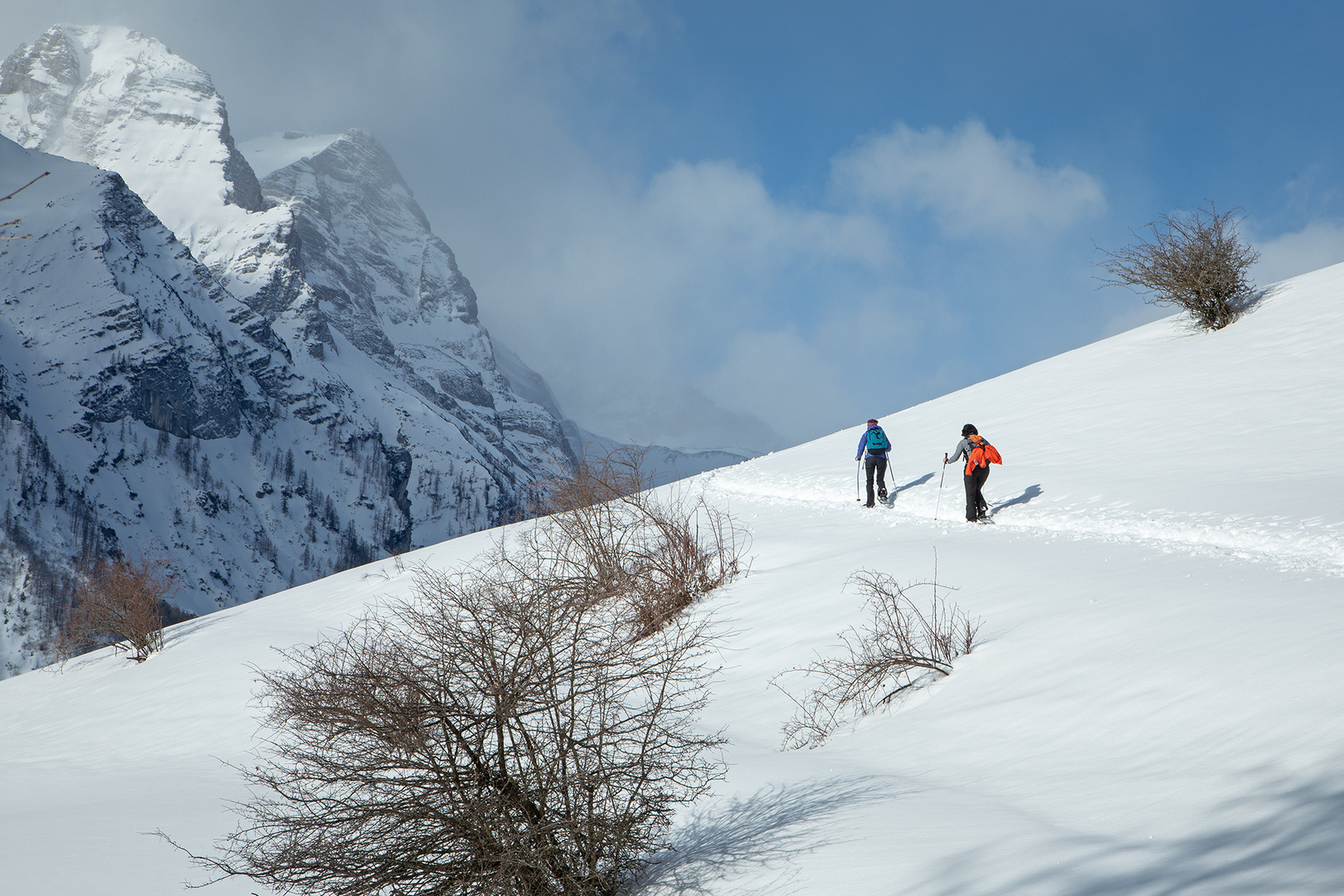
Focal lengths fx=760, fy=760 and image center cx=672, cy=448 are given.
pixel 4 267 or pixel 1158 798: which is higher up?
pixel 4 267

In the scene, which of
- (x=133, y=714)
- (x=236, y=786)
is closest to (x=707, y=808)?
(x=236, y=786)

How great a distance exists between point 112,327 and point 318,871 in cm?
19671

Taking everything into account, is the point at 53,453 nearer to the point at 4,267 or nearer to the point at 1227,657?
the point at 4,267

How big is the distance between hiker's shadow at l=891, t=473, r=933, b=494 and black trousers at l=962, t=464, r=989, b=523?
3.27 meters

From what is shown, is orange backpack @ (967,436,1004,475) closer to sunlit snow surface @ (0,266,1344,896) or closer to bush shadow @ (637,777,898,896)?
sunlit snow surface @ (0,266,1344,896)

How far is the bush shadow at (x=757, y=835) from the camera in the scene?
14.6ft

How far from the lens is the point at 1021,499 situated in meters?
13.3

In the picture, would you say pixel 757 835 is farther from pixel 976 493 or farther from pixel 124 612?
pixel 124 612

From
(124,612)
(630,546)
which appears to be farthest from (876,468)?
(124,612)

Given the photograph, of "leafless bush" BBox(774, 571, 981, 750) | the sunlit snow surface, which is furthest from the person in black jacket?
"leafless bush" BBox(774, 571, 981, 750)

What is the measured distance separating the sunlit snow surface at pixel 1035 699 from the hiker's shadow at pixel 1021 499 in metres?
0.13

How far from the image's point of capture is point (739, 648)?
9594mm

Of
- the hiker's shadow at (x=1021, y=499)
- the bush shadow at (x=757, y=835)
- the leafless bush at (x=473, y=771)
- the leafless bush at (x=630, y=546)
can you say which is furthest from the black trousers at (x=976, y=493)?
the leafless bush at (x=473, y=771)

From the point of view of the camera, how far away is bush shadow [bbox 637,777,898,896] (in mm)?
4438
